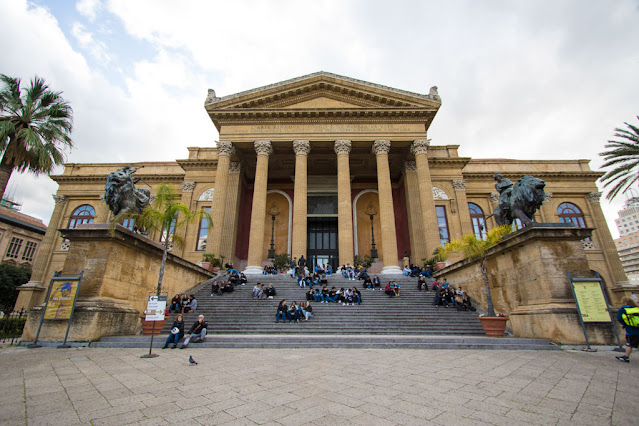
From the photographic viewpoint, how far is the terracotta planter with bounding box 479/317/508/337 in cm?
911

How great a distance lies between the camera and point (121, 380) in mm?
4691

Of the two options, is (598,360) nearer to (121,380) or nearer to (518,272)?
(518,272)

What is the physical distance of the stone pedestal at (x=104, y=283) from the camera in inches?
330

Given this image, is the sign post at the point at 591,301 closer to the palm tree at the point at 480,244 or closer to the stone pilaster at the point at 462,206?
the palm tree at the point at 480,244

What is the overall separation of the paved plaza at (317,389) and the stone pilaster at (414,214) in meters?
15.3

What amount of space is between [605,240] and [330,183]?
78.0 feet

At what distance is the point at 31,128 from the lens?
12016mm

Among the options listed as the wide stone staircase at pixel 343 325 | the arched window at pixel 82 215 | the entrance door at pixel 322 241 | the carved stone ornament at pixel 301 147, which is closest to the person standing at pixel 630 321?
the wide stone staircase at pixel 343 325

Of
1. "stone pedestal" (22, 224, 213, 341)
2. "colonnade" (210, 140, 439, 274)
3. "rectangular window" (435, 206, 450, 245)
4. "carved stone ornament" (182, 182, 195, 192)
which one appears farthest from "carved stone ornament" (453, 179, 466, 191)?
"stone pedestal" (22, 224, 213, 341)

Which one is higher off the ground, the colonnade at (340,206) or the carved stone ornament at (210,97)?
the carved stone ornament at (210,97)

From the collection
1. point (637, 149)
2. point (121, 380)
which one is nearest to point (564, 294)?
point (121, 380)

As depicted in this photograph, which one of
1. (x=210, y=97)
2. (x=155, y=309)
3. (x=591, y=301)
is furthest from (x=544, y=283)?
(x=210, y=97)

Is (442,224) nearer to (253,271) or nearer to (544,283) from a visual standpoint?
(253,271)

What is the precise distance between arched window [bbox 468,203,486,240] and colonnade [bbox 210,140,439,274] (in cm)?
709
